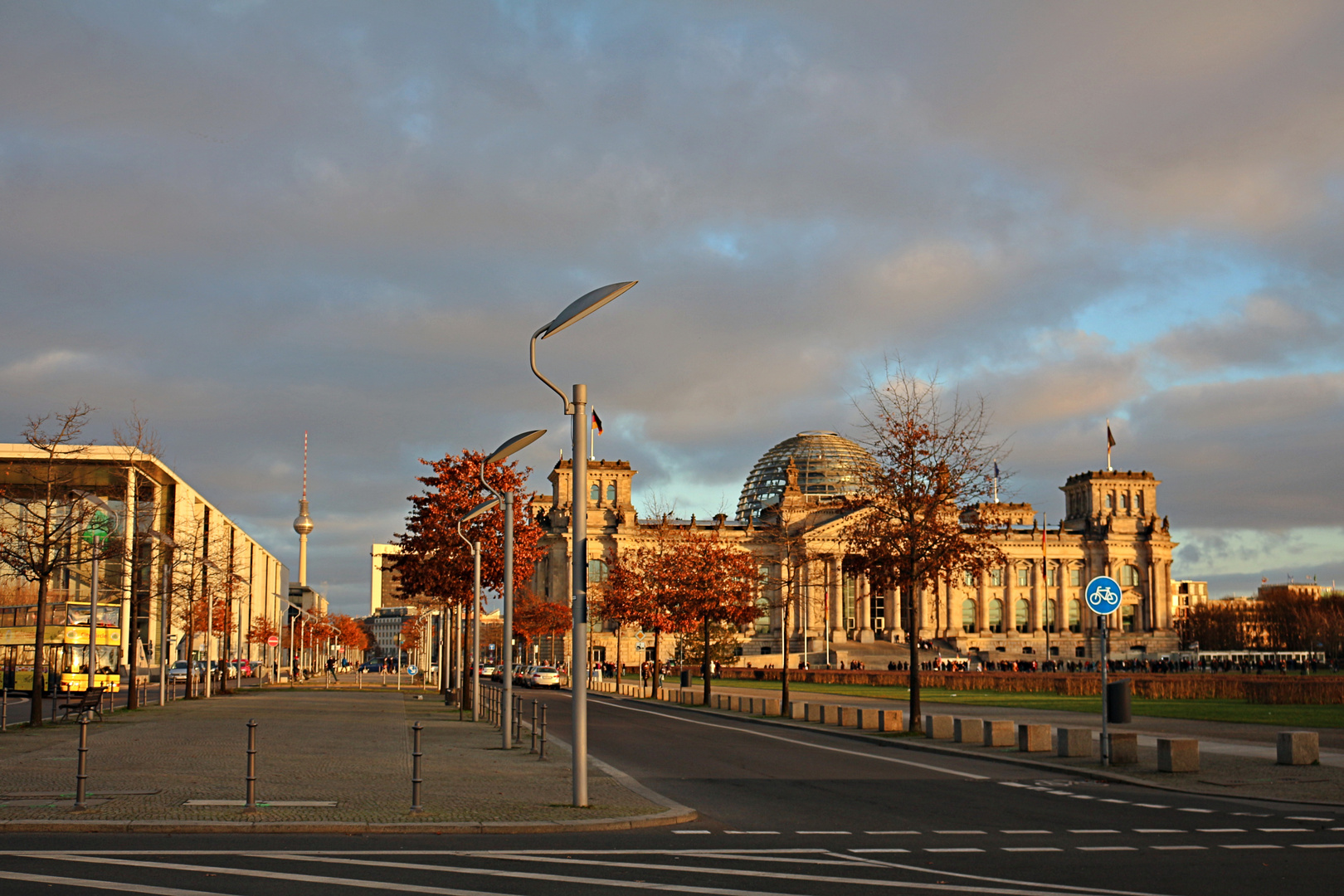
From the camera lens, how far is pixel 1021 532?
16925 centimetres

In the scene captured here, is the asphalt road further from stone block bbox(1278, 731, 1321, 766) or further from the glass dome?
the glass dome

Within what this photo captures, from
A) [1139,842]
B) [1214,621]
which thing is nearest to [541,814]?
[1139,842]

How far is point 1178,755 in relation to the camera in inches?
856

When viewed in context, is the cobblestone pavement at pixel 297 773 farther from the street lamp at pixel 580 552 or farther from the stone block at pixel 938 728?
the stone block at pixel 938 728

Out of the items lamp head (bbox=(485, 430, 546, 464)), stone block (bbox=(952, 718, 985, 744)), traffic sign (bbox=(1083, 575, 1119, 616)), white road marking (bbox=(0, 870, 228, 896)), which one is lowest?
stone block (bbox=(952, 718, 985, 744))

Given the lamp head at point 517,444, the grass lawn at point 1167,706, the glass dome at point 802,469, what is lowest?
the grass lawn at point 1167,706

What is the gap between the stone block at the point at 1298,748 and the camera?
22453 millimetres

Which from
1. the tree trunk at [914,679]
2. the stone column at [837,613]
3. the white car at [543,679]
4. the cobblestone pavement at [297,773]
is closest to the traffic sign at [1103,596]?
the tree trunk at [914,679]

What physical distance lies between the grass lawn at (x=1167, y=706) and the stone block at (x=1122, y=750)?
13.8 meters

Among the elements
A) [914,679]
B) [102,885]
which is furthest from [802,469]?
[102,885]

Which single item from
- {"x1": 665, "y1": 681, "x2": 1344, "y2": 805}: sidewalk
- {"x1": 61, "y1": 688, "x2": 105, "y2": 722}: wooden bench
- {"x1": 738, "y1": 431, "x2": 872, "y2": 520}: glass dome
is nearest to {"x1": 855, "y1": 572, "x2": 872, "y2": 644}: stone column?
{"x1": 738, "y1": 431, "x2": 872, "y2": 520}: glass dome

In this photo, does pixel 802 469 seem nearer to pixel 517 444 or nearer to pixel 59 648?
pixel 59 648

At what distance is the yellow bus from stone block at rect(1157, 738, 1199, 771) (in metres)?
38.1

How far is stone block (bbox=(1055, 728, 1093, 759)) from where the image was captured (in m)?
24.9
